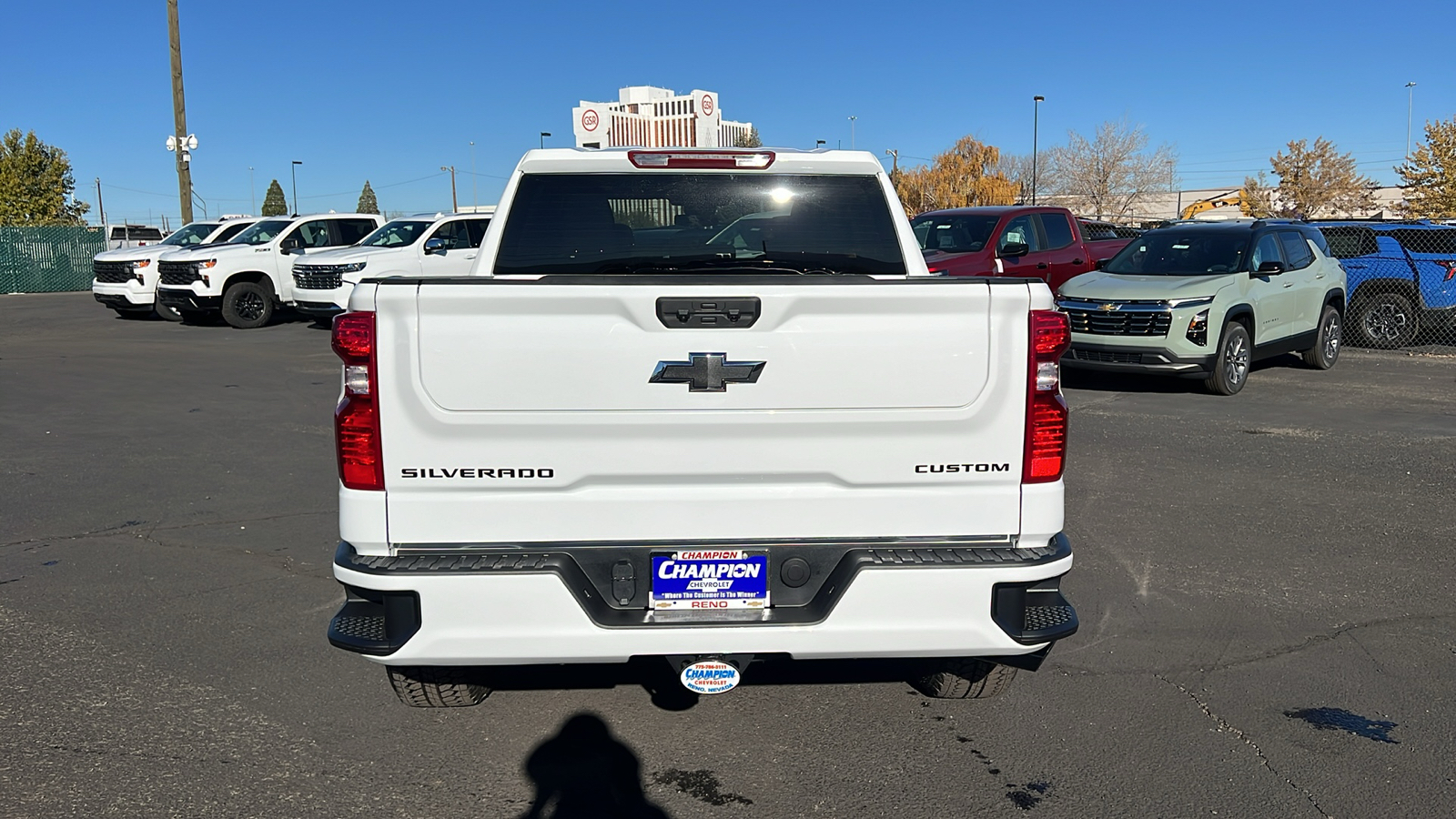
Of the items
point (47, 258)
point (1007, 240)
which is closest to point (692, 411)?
point (1007, 240)

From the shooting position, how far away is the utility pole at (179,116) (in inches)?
1134

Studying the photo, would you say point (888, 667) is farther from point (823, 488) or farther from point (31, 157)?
point (31, 157)

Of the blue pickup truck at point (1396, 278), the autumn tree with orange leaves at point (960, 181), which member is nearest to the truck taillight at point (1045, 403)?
the blue pickup truck at point (1396, 278)

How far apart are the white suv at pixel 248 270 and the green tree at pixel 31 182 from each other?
35.8 meters

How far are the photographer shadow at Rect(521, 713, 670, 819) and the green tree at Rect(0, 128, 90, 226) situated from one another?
5564 centimetres

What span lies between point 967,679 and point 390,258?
1629 cm

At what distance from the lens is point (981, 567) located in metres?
3.28

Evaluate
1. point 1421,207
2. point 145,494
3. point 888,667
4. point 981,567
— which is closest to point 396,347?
point 981,567

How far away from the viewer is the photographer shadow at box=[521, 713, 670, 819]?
3.37 meters

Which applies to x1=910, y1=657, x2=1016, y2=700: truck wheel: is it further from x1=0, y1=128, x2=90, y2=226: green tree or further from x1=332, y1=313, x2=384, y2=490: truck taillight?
x1=0, y1=128, x2=90, y2=226: green tree

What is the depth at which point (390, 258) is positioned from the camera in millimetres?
18578

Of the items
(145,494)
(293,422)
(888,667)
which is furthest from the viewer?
(293,422)

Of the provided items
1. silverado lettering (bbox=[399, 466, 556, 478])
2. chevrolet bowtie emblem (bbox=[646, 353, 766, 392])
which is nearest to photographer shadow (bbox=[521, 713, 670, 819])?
silverado lettering (bbox=[399, 466, 556, 478])

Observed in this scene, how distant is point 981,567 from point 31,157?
58.4 m
